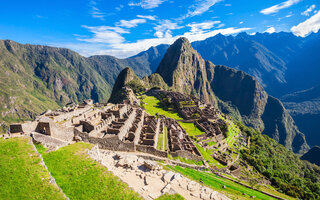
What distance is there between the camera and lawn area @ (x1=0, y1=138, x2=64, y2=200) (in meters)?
11.8

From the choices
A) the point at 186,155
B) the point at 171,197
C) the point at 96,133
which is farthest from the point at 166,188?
the point at 186,155

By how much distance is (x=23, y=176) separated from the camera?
1303 cm

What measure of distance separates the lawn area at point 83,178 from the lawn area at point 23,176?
Result: 4.01 feet

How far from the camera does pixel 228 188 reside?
2728 centimetres

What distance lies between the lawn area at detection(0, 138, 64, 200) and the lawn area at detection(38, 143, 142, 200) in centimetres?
122

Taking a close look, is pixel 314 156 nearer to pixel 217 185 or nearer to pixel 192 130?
pixel 192 130

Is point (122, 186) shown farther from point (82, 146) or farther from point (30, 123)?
point (30, 123)

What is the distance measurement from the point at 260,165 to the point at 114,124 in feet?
185

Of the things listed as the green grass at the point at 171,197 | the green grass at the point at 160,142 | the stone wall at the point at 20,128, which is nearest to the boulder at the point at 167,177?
the green grass at the point at 171,197

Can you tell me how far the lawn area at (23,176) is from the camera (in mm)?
11773

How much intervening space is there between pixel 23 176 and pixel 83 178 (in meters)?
4.50

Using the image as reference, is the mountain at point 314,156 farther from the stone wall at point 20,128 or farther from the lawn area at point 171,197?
the stone wall at point 20,128

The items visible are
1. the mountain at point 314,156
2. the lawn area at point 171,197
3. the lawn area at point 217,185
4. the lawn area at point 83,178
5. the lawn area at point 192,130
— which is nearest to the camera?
the lawn area at point 83,178

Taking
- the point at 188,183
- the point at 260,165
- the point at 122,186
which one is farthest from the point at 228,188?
the point at 260,165
